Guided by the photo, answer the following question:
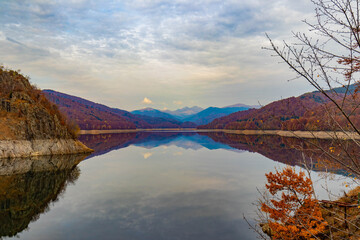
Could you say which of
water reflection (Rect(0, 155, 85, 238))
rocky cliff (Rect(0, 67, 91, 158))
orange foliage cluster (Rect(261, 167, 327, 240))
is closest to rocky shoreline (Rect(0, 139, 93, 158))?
rocky cliff (Rect(0, 67, 91, 158))

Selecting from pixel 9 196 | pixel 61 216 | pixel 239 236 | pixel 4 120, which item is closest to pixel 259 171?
pixel 239 236

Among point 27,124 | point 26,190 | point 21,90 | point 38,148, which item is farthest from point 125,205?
point 21,90

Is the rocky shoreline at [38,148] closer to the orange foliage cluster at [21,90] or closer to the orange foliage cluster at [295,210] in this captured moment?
the orange foliage cluster at [21,90]

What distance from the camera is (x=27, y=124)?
176 feet

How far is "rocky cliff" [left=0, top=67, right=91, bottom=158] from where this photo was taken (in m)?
49.5

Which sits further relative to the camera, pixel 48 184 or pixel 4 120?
pixel 4 120

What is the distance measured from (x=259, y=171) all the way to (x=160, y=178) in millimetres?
17869

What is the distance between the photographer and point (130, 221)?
17797mm

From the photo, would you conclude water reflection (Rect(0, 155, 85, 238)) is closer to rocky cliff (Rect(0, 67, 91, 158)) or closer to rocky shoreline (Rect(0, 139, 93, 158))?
rocky shoreline (Rect(0, 139, 93, 158))

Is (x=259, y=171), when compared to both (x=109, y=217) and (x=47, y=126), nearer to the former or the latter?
(x=109, y=217)

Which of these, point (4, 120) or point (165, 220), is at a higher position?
point (4, 120)

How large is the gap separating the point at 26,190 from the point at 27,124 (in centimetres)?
3493

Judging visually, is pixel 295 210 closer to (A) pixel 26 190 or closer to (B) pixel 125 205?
(B) pixel 125 205

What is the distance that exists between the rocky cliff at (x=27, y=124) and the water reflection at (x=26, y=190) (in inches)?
486
